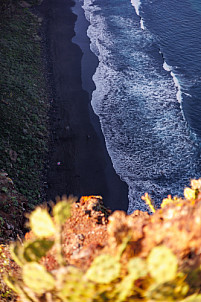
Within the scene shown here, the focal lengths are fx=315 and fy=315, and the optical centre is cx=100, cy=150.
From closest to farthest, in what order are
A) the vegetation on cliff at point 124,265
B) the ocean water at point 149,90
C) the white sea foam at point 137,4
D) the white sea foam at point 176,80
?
the vegetation on cliff at point 124,265, the ocean water at point 149,90, the white sea foam at point 176,80, the white sea foam at point 137,4

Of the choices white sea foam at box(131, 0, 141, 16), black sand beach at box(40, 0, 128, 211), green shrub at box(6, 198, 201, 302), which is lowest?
green shrub at box(6, 198, 201, 302)

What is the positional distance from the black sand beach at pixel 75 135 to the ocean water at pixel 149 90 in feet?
2.21

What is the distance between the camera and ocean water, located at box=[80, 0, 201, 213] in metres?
19.5

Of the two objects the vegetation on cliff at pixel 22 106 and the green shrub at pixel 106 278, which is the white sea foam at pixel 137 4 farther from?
the green shrub at pixel 106 278

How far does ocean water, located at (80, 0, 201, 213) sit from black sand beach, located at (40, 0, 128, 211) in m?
0.67

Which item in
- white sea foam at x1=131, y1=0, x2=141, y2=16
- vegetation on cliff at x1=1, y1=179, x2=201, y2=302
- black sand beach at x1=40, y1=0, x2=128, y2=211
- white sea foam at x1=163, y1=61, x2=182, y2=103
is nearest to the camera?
vegetation on cliff at x1=1, y1=179, x2=201, y2=302

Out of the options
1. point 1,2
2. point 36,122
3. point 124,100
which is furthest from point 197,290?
point 1,2

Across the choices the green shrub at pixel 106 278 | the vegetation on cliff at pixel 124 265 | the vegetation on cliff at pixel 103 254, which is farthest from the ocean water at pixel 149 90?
the green shrub at pixel 106 278

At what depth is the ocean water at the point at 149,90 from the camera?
63.9 feet

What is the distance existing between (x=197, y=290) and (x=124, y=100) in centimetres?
2148

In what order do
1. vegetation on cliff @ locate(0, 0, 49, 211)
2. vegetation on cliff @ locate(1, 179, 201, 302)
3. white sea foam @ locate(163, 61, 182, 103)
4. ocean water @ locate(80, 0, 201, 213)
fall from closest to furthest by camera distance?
1. vegetation on cliff @ locate(1, 179, 201, 302)
2. vegetation on cliff @ locate(0, 0, 49, 211)
3. ocean water @ locate(80, 0, 201, 213)
4. white sea foam @ locate(163, 61, 182, 103)

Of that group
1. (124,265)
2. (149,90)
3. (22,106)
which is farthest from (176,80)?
(124,265)

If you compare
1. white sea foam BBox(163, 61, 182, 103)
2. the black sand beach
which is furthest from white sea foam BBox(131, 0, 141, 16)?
white sea foam BBox(163, 61, 182, 103)

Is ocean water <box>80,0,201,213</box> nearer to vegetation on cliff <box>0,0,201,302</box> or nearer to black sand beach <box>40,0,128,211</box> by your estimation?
black sand beach <box>40,0,128,211</box>
